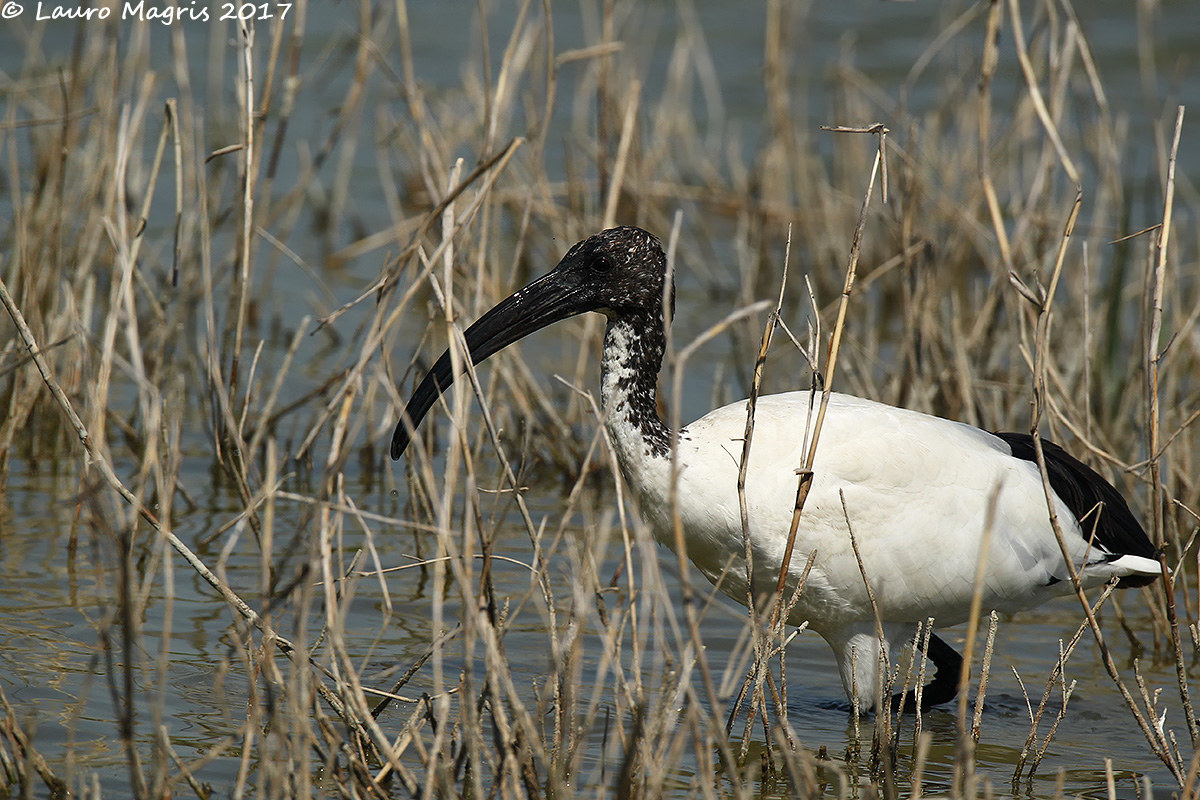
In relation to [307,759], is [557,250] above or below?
above

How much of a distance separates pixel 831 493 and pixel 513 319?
99cm

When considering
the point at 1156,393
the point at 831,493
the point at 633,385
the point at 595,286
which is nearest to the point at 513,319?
the point at 595,286

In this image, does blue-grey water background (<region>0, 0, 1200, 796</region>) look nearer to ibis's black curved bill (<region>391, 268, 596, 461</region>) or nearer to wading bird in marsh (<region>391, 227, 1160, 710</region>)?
wading bird in marsh (<region>391, 227, 1160, 710</region>)

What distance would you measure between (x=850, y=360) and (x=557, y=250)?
147cm

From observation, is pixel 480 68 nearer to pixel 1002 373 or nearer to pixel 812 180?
pixel 812 180

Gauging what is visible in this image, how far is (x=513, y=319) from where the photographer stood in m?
4.53

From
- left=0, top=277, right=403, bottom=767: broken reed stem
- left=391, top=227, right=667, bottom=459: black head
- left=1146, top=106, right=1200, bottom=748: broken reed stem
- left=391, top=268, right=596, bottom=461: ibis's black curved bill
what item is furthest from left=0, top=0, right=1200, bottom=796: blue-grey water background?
left=391, top=227, right=667, bottom=459: black head

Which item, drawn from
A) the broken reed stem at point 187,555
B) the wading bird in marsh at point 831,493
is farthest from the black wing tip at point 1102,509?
the broken reed stem at point 187,555

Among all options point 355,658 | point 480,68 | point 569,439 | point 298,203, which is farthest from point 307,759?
point 480,68

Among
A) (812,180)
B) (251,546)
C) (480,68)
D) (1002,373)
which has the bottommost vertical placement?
(251,546)

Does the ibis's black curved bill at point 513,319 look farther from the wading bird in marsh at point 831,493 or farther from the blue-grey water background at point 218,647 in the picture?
the blue-grey water background at point 218,647

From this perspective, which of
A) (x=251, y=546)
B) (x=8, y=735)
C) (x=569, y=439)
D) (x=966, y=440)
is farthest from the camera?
(x=569, y=439)

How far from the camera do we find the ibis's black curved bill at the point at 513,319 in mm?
4457

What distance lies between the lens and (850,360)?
7.55 meters
